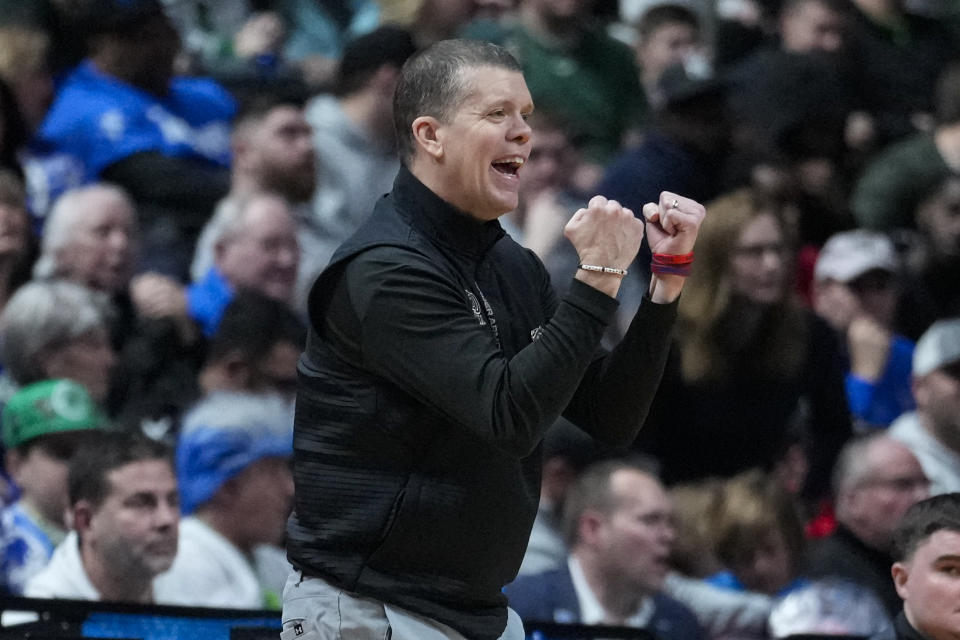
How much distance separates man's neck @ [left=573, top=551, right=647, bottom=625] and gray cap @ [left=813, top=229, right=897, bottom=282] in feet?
7.12

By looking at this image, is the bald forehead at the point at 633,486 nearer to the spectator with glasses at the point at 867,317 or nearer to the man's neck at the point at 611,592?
the man's neck at the point at 611,592

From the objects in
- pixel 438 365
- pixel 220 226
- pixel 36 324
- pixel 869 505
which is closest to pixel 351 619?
pixel 438 365

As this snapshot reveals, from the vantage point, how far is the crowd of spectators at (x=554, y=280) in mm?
4906

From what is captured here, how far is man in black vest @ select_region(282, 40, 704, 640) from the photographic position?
8.66 ft

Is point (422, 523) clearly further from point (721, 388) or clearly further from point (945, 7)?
point (945, 7)

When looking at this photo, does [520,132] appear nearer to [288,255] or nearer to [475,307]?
[475,307]

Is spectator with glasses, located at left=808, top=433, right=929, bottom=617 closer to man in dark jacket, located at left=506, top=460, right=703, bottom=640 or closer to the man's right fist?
man in dark jacket, located at left=506, top=460, right=703, bottom=640

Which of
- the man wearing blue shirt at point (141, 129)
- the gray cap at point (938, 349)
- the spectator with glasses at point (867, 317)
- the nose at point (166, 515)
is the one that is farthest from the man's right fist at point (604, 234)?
the spectator with glasses at point (867, 317)

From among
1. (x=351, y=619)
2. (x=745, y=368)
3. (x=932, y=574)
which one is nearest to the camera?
(x=351, y=619)

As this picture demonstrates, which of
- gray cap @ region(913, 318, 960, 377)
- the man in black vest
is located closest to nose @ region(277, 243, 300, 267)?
gray cap @ region(913, 318, 960, 377)

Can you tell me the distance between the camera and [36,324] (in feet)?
17.3

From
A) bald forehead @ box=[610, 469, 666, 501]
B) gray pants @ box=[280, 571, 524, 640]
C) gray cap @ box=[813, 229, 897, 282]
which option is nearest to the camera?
gray pants @ box=[280, 571, 524, 640]

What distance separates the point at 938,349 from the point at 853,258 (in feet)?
2.49

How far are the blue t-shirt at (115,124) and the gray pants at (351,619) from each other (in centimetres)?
391
